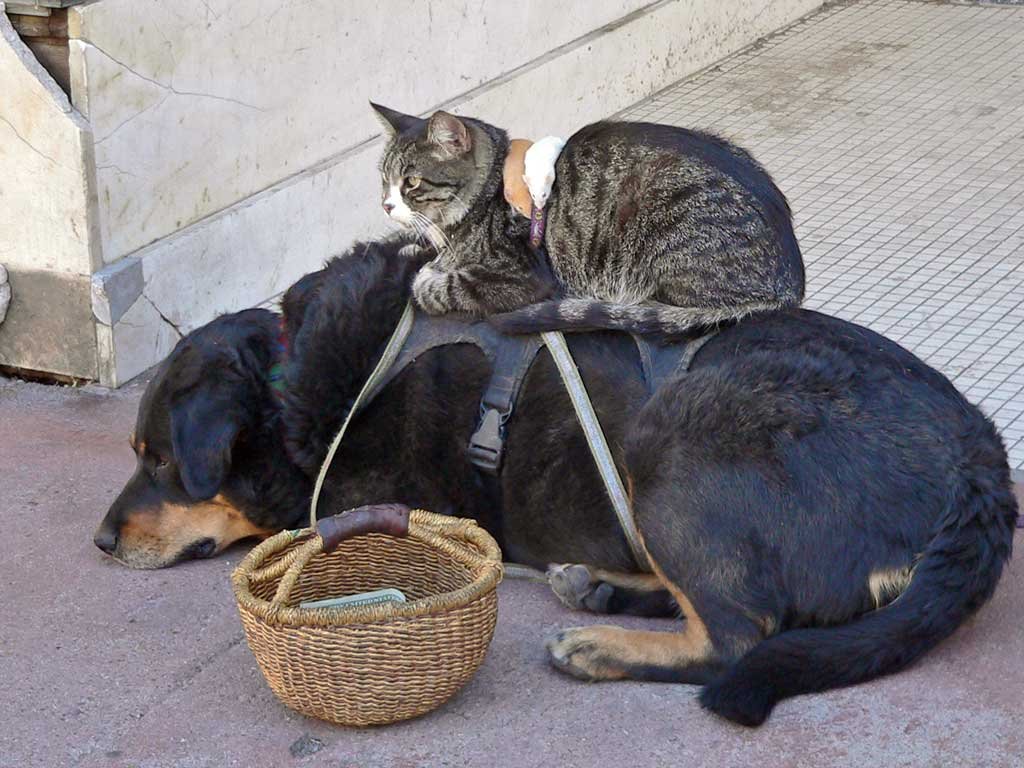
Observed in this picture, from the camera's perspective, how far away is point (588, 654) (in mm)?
3311

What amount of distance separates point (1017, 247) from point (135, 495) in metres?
4.18

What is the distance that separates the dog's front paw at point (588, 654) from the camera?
130 inches

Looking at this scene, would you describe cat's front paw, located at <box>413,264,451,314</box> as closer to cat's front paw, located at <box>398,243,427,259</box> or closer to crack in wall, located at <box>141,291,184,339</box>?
cat's front paw, located at <box>398,243,427,259</box>

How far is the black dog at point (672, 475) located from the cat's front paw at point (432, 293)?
8cm

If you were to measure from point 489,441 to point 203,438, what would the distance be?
→ 28.2 inches

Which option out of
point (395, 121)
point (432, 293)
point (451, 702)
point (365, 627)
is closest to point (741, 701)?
point (451, 702)

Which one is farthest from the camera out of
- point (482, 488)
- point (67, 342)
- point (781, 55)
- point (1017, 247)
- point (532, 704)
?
point (781, 55)

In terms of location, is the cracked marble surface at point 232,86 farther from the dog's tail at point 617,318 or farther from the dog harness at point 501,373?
the dog's tail at point 617,318

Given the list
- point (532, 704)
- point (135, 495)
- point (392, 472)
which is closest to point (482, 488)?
point (392, 472)

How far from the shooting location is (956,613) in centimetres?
319

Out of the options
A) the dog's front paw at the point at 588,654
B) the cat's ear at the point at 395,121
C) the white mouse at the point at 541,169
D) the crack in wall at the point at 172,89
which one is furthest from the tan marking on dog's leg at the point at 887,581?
the crack in wall at the point at 172,89

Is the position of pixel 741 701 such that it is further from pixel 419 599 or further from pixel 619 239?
pixel 619 239

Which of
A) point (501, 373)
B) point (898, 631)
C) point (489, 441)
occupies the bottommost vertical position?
point (898, 631)

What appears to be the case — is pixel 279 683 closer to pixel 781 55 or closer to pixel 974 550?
pixel 974 550
